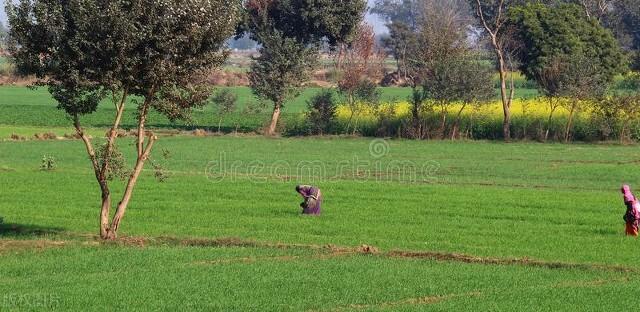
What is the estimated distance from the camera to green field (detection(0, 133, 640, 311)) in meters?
16.4

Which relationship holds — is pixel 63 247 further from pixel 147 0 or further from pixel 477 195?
pixel 477 195

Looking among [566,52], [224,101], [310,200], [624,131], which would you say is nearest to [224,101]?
[224,101]

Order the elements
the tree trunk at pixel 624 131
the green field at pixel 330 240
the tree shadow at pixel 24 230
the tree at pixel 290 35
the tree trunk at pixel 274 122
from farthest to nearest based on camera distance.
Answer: the tree trunk at pixel 274 122 → the tree at pixel 290 35 → the tree trunk at pixel 624 131 → the tree shadow at pixel 24 230 → the green field at pixel 330 240

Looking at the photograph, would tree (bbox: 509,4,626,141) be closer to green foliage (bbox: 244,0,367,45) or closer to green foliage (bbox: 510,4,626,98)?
green foliage (bbox: 510,4,626,98)

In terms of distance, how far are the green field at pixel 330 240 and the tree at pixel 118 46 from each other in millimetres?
3144

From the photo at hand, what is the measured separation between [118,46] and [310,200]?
8300 mm

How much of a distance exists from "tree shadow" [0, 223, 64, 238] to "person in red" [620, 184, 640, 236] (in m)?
12.5

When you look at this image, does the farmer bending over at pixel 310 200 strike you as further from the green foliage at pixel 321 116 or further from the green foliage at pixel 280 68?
the green foliage at pixel 321 116

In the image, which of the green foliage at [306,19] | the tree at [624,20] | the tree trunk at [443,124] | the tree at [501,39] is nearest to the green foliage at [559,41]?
the tree at [501,39]

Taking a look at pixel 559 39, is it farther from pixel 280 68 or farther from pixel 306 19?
pixel 280 68

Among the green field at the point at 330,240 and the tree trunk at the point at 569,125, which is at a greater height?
the tree trunk at the point at 569,125

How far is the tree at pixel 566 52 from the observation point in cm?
6356

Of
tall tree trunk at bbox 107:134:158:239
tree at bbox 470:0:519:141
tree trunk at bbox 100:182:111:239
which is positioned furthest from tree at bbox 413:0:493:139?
tree trunk at bbox 100:182:111:239

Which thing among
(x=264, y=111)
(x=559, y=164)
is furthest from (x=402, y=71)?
(x=559, y=164)
